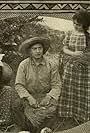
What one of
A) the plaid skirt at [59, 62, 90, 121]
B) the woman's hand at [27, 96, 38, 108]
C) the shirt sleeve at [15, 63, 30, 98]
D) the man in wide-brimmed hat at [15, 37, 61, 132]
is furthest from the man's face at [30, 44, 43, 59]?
the woman's hand at [27, 96, 38, 108]

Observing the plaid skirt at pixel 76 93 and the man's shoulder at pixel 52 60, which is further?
the man's shoulder at pixel 52 60

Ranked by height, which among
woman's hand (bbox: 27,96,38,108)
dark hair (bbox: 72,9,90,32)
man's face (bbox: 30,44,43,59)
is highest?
dark hair (bbox: 72,9,90,32)

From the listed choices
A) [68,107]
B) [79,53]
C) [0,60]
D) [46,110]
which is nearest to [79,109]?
[68,107]

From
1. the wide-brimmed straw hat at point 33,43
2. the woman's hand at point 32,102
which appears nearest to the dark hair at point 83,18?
the wide-brimmed straw hat at point 33,43

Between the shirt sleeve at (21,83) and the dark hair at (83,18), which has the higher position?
the dark hair at (83,18)

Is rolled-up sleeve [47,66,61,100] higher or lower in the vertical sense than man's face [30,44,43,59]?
lower

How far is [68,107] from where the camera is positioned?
3316mm

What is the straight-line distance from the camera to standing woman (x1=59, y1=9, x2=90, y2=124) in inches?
130

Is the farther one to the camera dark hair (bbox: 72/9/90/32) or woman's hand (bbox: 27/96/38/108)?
dark hair (bbox: 72/9/90/32)

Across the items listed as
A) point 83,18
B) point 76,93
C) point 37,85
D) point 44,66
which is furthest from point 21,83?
point 83,18

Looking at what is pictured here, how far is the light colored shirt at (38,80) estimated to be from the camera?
3350 mm

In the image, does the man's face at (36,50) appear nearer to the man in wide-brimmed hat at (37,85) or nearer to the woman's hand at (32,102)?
the man in wide-brimmed hat at (37,85)

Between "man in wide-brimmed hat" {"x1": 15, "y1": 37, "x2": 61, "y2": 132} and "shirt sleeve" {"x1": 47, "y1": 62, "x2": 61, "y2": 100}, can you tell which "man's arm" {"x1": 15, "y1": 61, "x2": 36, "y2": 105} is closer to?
"man in wide-brimmed hat" {"x1": 15, "y1": 37, "x2": 61, "y2": 132}

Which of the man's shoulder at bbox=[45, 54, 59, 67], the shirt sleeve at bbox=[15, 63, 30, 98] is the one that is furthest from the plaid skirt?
the shirt sleeve at bbox=[15, 63, 30, 98]
